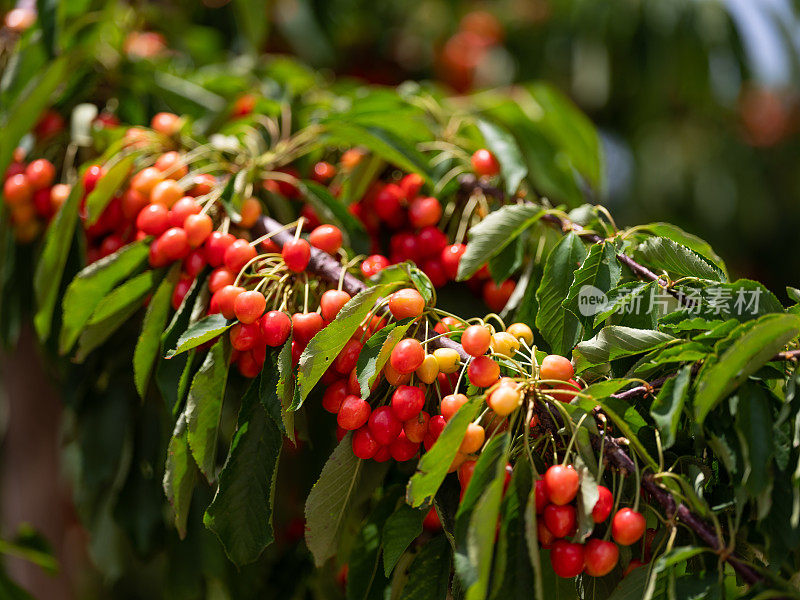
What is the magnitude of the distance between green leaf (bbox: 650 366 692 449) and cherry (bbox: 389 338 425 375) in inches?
9.3

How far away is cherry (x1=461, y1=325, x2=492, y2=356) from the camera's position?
735mm

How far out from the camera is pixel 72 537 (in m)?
2.48

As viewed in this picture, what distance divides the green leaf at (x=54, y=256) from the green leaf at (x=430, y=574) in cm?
72

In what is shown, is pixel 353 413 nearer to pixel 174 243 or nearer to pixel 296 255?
pixel 296 255

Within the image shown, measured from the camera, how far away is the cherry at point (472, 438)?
70 centimetres

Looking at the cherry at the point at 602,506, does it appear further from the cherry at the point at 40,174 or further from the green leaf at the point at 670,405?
the cherry at the point at 40,174

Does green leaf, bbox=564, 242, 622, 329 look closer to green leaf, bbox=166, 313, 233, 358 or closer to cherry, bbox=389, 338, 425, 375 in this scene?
cherry, bbox=389, 338, 425, 375

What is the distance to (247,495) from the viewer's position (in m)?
0.82

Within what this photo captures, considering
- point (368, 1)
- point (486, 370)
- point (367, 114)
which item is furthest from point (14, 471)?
point (368, 1)

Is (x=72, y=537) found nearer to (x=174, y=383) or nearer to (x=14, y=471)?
(x=14, y=471)

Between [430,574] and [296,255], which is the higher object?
[296,255]

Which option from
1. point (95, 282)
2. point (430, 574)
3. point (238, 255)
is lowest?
point (430, 574)

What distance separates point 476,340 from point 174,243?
1.51 feet

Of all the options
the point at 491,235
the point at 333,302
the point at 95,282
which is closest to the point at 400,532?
the point at 333,302
